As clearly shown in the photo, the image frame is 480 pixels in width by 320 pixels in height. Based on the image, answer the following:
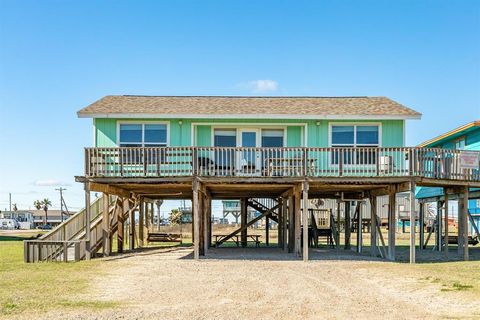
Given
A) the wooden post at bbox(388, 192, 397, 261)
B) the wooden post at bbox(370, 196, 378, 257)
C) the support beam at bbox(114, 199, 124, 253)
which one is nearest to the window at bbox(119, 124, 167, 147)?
the support beam at bbox(114, 199, 124, 253)

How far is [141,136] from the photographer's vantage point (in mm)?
25000

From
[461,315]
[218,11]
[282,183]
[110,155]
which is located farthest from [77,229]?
[461,315]

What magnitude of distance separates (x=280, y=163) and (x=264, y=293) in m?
9.16

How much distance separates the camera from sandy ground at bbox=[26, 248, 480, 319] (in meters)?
11.5

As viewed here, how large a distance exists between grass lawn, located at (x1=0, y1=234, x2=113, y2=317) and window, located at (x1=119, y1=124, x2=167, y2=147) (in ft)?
18.3

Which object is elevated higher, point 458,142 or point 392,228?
point 458,142

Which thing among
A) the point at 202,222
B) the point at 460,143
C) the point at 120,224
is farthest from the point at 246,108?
the point at 460,143

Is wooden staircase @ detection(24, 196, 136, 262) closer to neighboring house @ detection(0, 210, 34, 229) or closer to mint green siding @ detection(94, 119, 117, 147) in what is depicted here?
mint green siding @ detection(94, 119, 117, 147)

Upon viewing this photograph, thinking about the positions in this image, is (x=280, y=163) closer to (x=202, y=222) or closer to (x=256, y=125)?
(x=256, y=125)

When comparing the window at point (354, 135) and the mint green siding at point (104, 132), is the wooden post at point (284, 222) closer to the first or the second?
the window at point (354, 135)

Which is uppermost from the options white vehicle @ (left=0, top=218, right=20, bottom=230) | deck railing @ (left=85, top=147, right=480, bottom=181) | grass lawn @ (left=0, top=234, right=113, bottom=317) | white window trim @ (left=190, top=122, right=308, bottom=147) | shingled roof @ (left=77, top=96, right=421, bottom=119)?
shingled roof @ (left=77, top=96, right=421, bottom=119)

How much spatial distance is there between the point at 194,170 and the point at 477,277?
33.8 ft

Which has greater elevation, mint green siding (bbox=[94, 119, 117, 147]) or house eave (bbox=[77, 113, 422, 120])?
house eave (bbox=[77, 113, 422, 120])

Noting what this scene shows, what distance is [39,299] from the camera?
1306 cm
